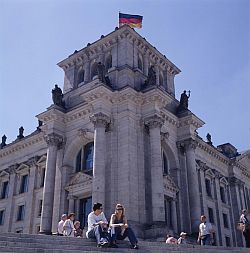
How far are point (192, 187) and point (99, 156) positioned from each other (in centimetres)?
997

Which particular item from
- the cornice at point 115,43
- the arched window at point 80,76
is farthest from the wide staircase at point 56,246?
the arched window at point 80,76

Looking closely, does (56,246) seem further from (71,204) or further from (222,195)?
(222,195)

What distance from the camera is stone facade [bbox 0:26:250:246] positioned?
97.8 feet

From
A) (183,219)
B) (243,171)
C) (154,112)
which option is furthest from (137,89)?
(243,171)

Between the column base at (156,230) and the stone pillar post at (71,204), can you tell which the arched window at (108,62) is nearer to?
the stone pillar post at (71,204)

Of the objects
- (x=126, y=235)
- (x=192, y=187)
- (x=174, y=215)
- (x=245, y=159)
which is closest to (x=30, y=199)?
(x=174, y=215)

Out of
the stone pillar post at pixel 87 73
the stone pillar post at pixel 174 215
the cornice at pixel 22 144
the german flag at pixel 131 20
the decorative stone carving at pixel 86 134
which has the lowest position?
the stone pillar post at pixel 174 215

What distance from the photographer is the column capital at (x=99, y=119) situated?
103ft

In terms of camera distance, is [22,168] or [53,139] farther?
[22,168]

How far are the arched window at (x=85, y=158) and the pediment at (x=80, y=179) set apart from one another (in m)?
1.07

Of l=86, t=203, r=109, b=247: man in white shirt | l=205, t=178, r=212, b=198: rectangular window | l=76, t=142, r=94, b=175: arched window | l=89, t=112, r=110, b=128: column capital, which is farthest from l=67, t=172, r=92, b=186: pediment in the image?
l=205, t=178, r=212, b=198: rectangular window

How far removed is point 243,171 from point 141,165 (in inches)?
1111

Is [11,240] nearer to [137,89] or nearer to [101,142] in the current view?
[101,142]

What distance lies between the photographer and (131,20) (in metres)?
39.3
